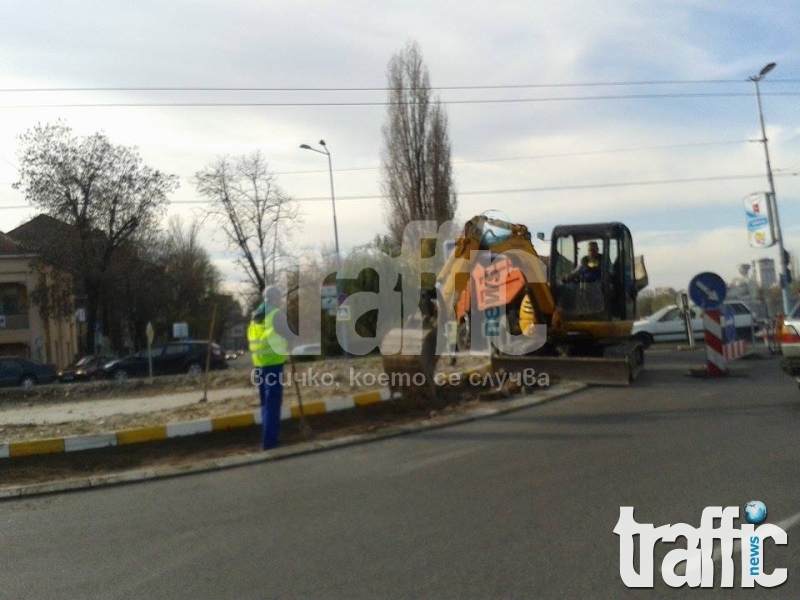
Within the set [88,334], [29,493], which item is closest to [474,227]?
[29,493]

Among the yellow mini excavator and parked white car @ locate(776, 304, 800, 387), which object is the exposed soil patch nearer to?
the yellow mini excavator

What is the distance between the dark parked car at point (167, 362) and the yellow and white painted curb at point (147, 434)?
68.7ft

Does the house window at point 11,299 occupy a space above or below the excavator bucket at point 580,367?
above

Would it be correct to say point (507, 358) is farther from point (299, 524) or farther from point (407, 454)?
point (299, 524)

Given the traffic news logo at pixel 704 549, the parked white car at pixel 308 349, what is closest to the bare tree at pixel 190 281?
the parked white car at pixel 308 349

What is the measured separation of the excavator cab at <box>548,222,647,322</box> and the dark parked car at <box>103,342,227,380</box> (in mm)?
18362

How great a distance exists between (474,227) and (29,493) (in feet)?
31.6

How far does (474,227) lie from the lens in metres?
15.7

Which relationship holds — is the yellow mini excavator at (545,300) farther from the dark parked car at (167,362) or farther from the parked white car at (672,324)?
the dark parked car at (167,362)

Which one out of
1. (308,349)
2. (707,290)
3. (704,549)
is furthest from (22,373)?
(704,549)

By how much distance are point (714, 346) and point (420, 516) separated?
1211cm

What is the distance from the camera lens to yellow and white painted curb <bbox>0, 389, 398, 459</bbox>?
9.61 meters

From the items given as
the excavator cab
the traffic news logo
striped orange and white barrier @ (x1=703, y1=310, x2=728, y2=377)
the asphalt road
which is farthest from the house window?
the traffic news logo

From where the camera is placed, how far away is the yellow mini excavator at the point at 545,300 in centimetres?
1557
